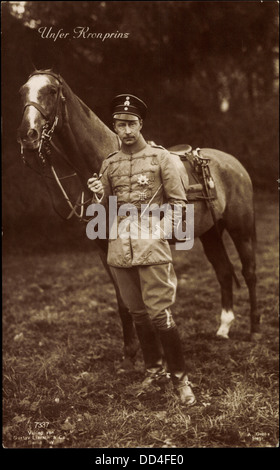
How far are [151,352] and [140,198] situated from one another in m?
1.25

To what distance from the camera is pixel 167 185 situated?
3156 millimetres

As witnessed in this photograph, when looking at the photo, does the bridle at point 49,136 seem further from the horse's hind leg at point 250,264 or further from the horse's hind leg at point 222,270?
the horse's hind leg at point 250,264

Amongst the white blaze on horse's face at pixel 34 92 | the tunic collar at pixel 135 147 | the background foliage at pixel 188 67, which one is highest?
the background foliage at pixel 188 67

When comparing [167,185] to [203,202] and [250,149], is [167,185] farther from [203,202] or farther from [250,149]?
[250,149]

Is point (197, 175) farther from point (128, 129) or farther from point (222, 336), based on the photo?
point (222, 336)

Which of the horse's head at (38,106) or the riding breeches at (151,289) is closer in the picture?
the horse's head at (38,106)

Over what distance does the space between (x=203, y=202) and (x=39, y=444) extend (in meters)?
2.24

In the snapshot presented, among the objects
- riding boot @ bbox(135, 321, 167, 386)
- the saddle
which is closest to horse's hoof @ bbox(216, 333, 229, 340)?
riding boot @ bbox(135, 321, 167, 386)

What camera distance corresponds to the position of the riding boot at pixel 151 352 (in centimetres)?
353

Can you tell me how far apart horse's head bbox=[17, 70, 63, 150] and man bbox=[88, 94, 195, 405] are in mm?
409

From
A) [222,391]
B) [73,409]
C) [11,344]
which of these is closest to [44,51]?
[73,409]

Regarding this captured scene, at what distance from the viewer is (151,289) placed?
3227mm

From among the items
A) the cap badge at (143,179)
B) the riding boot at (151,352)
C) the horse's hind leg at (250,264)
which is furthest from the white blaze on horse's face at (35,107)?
the horse's hind leg at (250,264)

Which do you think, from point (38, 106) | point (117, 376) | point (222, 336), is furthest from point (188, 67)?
point (117, 376)
